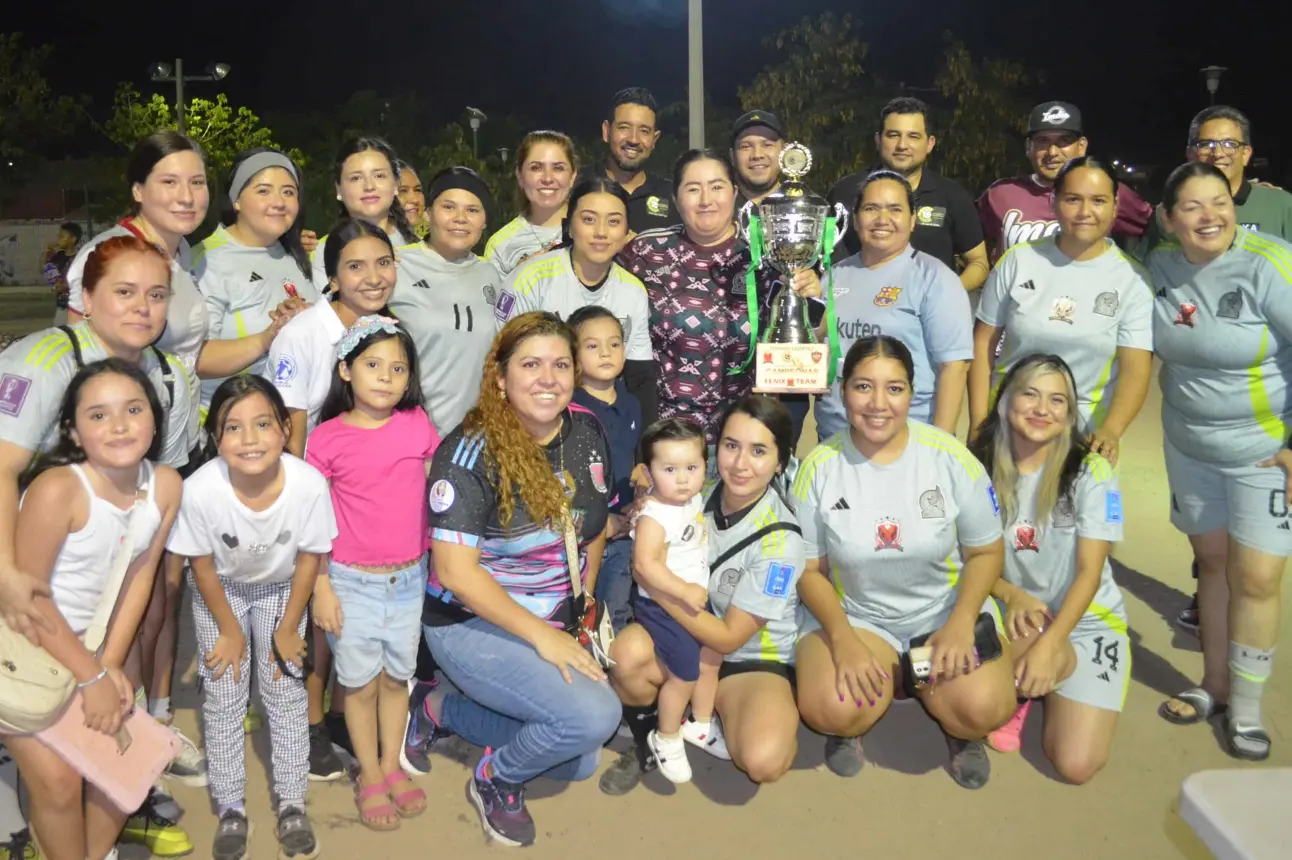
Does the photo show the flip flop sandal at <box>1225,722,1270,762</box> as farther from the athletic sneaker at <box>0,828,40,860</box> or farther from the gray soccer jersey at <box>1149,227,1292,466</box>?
the athletic sneaker at <box>0,828,40,860</box>

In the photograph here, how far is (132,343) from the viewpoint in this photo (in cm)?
342

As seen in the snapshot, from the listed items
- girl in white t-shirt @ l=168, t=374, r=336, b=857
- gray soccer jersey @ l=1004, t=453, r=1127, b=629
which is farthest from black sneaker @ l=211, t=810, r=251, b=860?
gray soccer jersey @ l=1004, t=453, r=1127, b=629

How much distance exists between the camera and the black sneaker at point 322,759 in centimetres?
399

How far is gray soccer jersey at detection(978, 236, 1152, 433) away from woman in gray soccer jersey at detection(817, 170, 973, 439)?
0.88 ft

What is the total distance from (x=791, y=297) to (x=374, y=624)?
2.11 metres

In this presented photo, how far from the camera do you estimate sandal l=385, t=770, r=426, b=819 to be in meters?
3.76

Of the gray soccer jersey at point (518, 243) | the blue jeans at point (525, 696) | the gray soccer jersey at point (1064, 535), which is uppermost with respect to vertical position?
the gray soccer jersey at point (518, 243)

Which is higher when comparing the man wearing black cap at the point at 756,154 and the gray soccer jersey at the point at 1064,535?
Answer: the man wearing black cap at the point at 756,154

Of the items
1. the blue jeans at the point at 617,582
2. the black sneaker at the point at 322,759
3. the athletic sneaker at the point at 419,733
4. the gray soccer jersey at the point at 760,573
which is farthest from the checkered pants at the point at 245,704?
the gray soccer jersey at the point at 760,573

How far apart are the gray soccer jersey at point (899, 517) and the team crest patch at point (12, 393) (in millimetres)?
2649

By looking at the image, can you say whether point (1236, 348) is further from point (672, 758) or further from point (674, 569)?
point (672, 758)

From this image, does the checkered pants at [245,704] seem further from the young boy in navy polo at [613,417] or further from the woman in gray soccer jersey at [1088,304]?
the woman in gray soccer jersey at [1088,304]

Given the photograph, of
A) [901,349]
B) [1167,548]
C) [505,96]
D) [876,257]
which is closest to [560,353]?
[901,349]

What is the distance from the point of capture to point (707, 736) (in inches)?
160
